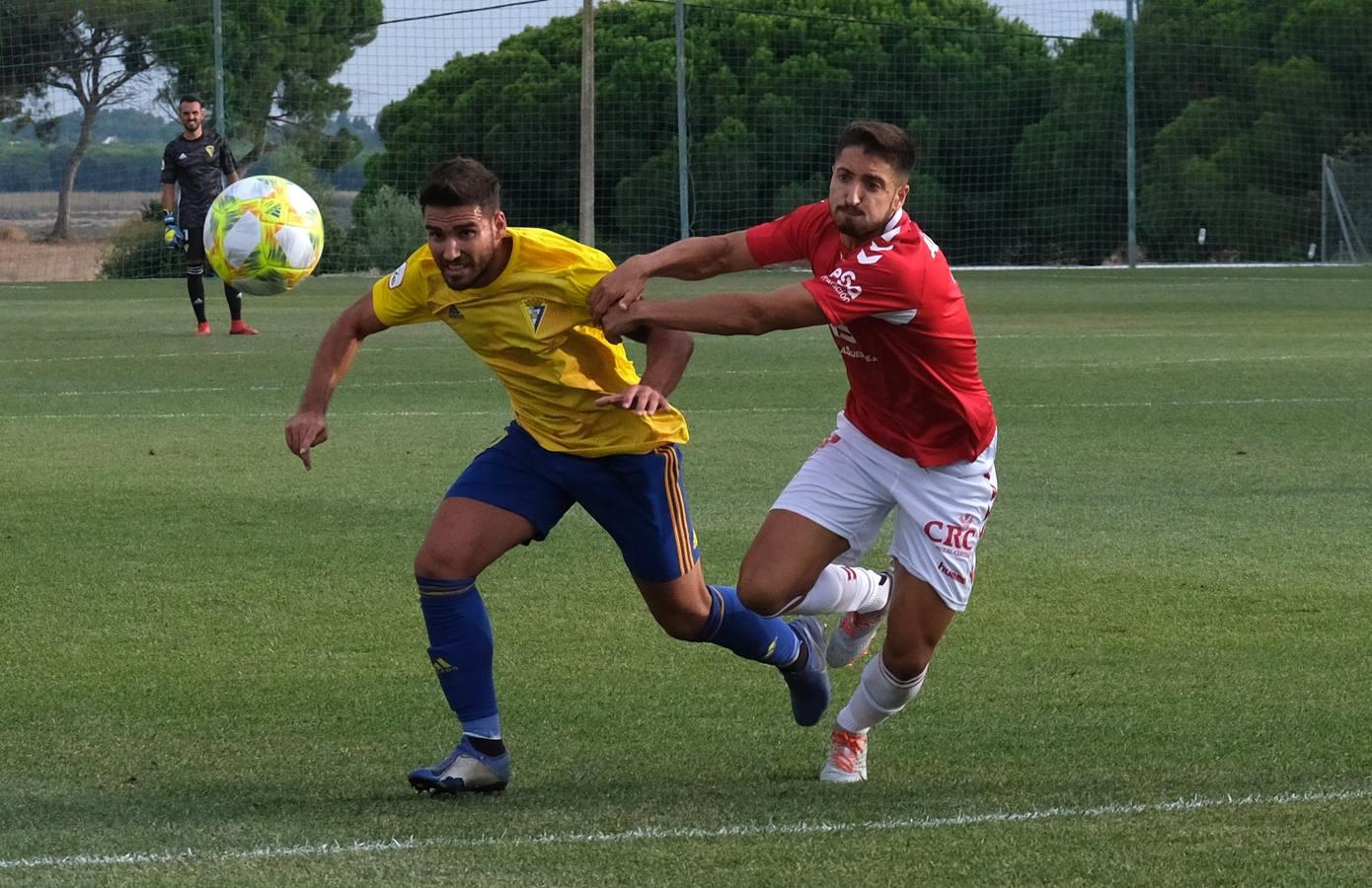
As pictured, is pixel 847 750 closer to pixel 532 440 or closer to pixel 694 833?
pixel 694 833

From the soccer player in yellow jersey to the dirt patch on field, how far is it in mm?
30427

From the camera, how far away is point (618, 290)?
5.30m

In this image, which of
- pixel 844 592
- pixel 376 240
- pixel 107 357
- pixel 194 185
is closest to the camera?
pixel 844 592

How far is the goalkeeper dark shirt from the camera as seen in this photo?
19250 mm

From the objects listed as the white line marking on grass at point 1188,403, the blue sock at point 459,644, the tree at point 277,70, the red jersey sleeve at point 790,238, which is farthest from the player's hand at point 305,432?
the tree at point 277,70

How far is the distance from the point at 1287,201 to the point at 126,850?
35455mm

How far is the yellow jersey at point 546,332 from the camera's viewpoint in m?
5.65

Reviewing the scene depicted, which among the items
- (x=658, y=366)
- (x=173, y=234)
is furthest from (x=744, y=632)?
(x=173, y=234)

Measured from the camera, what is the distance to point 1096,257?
35.8 m

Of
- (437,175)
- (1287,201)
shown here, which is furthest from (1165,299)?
(437,175)

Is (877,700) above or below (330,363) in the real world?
below

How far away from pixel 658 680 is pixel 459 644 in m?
1.19

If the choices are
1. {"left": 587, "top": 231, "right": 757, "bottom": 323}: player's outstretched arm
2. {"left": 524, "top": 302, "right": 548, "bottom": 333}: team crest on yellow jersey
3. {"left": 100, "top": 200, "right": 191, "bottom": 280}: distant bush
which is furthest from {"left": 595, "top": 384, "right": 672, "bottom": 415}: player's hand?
{"left": 100, "top": 200, "right": 191, "bottom": 280}: distant bush

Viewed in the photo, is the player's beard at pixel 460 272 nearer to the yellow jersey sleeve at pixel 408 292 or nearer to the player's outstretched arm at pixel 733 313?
the yellow jersey sleeve at pixel 408 292
